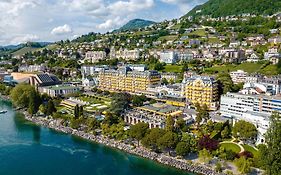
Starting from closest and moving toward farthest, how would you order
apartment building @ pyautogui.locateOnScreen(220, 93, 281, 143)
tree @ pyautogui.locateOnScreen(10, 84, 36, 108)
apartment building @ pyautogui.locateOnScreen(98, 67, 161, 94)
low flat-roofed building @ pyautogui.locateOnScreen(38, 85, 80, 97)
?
1. apartment building @ pyautogui.locateOnScreen(220, 93, 281, 143)
2. tree @ pyautogui.locateOnScreen(10, 84, 36, 108)
3. apartment building @ pyautogui.locateOnScreen(98, 67, 161, 94)
4. low flat-roofed building @ pyautogui.locateOnScreen(38, 85, 80, 97)

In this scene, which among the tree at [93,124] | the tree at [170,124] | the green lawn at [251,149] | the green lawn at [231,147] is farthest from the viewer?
the tree at [93,124]

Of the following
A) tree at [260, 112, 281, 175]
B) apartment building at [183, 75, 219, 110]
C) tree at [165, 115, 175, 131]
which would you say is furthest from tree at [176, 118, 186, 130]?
→ tree at [260, 112, 281, 175]

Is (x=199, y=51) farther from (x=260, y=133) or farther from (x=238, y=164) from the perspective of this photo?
(x=238, y=164)

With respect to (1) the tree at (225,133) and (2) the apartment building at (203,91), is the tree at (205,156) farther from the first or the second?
(2) the apartment building at (203,91)

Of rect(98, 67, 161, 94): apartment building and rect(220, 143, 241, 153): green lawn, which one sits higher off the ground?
rect(98, 67, 161, 94): apartment building

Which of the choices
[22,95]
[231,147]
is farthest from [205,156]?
[22,95]

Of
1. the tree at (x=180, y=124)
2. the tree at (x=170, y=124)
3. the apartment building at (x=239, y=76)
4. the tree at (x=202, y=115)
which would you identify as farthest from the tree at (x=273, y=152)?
the apartment building at (x=239, y=76)

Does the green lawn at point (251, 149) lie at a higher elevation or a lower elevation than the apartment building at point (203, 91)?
lower

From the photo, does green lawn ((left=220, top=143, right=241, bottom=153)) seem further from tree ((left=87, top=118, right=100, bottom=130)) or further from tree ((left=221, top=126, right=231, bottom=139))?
tree ((left=87, top=118, right=100, bottom=130))
